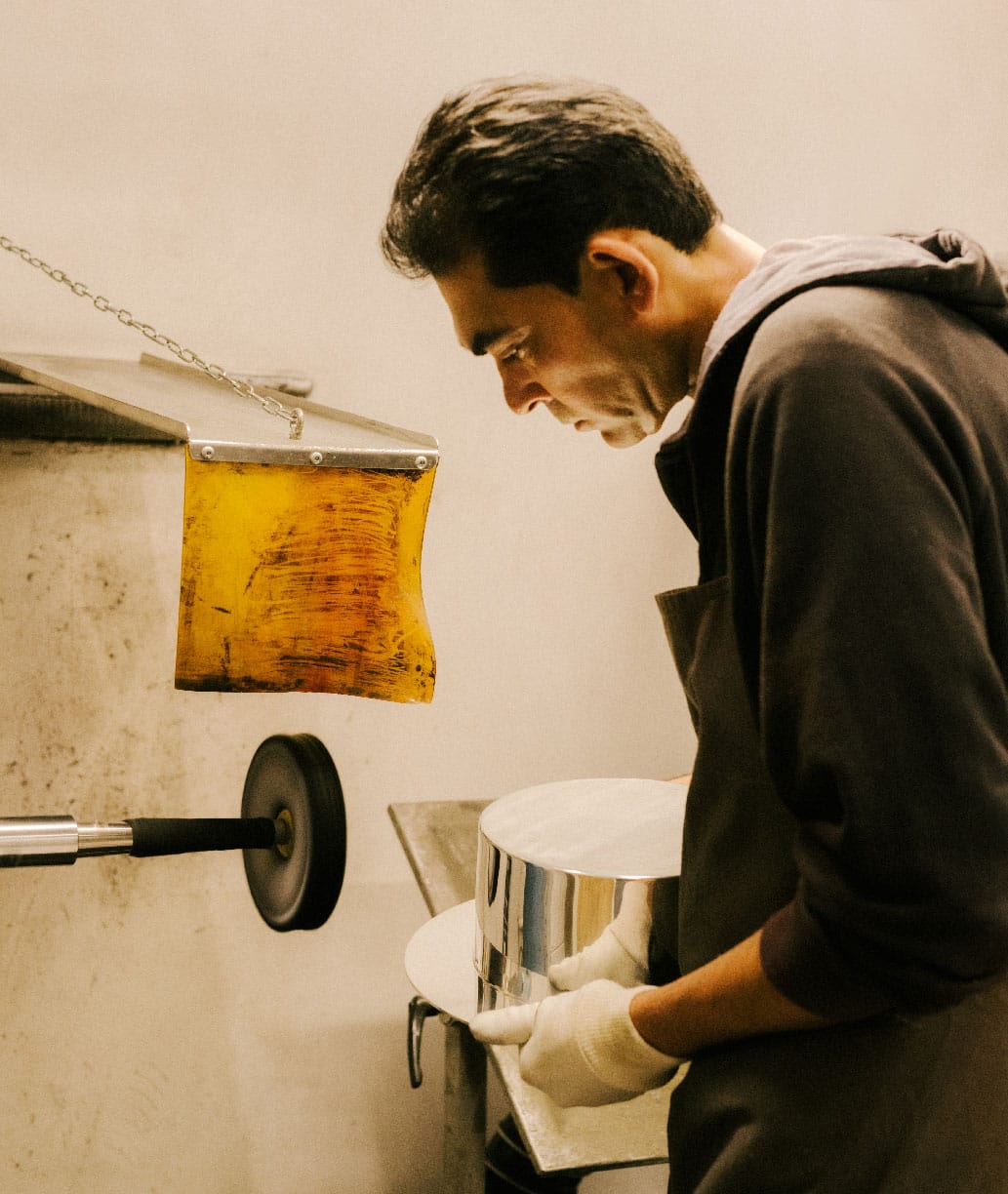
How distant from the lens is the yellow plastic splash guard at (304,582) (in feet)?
3.10

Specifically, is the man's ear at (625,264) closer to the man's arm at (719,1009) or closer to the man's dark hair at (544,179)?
the man's dark hair at (544,179)

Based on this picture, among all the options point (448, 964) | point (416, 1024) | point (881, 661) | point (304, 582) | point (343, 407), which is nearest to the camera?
point (881, 661)

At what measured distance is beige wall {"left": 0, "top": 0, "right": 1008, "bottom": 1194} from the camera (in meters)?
1.68

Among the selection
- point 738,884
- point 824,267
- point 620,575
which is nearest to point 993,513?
point 824,267

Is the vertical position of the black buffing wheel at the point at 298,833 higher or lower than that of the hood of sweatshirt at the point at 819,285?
lower

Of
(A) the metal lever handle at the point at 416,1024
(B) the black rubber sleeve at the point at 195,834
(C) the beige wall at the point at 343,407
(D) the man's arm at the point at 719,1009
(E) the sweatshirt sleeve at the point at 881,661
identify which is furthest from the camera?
(C) the beige wall at the point at 343,407

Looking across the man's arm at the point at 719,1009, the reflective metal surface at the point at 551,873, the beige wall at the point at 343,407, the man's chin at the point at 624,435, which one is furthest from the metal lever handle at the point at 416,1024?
the man's chin at the point at 624,435

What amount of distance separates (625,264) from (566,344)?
8 centimetres

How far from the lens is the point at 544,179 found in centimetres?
80

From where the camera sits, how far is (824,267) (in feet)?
2.20

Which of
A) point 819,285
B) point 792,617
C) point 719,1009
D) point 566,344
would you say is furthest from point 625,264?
point 719,1009

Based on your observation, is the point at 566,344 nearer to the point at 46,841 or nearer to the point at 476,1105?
the point at 46,841

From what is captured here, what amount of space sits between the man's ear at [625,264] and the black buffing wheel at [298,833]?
74cm

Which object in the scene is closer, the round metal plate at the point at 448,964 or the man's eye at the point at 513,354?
the man's eye at the point at 513,354
